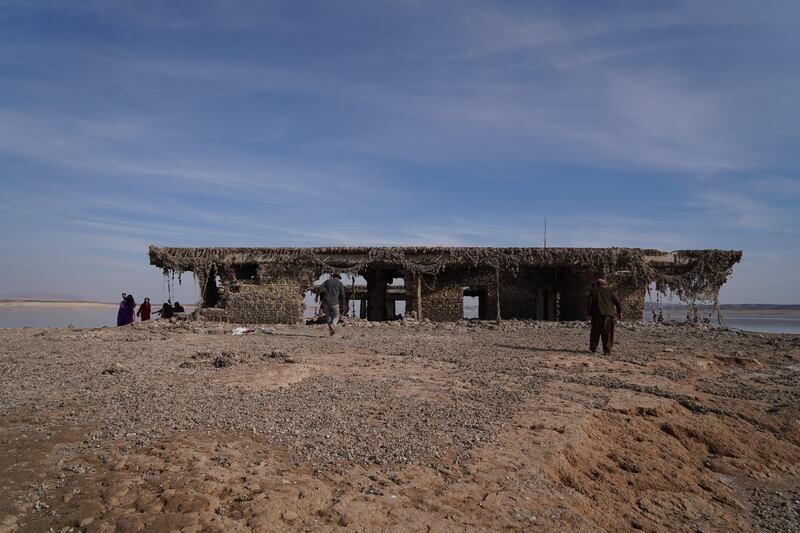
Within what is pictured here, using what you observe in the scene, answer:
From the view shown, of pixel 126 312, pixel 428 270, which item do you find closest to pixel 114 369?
pixel 126 312

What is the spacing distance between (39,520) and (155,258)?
1817cm

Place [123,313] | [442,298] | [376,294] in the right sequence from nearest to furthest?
[123,313], [442,298], [376,294]

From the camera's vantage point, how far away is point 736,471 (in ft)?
19.9

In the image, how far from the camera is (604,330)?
11.8m

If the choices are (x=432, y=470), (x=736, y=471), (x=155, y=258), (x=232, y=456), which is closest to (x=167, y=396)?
(x=232, y=456)

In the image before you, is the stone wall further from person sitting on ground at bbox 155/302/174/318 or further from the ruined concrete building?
person sitting on ground at bbox 155/302/174/318

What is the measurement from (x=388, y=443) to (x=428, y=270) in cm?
1552

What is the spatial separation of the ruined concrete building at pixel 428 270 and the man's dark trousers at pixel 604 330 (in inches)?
313

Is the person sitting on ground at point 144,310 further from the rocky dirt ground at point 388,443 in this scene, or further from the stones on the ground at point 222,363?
the stones on the ground at point 222,363

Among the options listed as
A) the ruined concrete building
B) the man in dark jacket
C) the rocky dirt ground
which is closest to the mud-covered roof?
the ruined concrete building

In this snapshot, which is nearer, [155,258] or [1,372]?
[1,372]

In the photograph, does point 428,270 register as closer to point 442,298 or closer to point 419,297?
point 419,297

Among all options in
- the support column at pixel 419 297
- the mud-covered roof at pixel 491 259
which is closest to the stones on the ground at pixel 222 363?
the mud-covered roof at pixel 491 259

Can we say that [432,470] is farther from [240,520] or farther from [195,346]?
[195,346]
